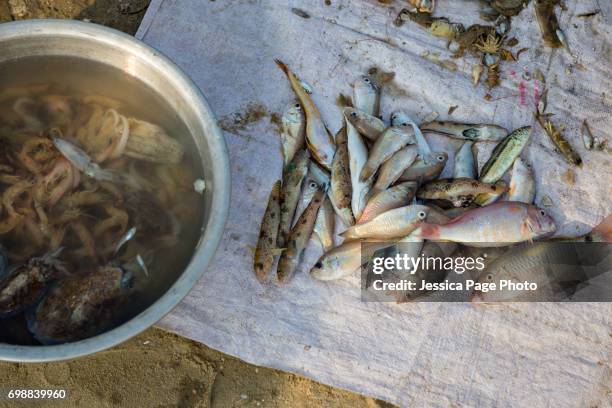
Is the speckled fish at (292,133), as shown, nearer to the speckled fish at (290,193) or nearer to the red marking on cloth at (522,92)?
the speckled fish at (290,193)

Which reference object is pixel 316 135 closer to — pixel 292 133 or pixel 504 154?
pixel 292 133

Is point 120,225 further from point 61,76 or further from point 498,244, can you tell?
point 498,244

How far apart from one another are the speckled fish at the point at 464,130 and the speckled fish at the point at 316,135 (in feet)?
2.19

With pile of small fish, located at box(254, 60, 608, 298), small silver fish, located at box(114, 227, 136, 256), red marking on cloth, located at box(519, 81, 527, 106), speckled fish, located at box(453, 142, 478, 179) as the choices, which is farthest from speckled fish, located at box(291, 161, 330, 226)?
red marking on cloth, located at box(519, 81, 527, 106)

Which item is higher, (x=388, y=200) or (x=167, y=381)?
(x=388, y=200)

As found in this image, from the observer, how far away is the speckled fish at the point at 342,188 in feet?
9.99

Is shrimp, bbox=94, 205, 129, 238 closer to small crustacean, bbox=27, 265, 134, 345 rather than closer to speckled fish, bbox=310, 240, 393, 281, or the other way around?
small crustacean, bbox=27, 265, 134, 345

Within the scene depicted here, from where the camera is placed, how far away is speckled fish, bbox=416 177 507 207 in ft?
9.93

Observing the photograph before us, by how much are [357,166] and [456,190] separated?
0.61 m

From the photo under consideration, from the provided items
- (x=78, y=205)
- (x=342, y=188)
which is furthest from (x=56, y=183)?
(x=342, y=188)

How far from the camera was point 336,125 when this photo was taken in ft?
11.0

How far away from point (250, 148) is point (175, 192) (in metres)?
0.69

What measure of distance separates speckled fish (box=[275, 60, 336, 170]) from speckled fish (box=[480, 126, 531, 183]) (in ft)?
3.30

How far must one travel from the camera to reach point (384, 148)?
303 cm
